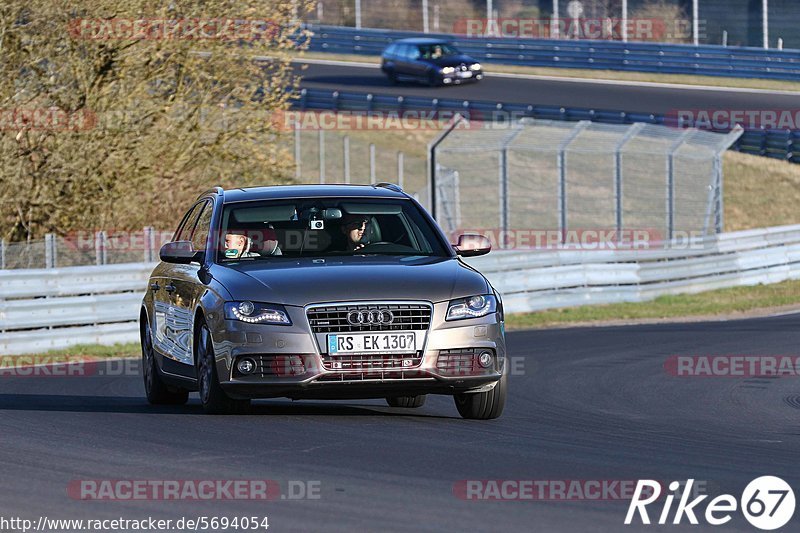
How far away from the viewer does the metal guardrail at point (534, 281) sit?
18891 mm

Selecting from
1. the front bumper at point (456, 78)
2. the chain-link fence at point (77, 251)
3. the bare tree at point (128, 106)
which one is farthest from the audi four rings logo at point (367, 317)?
the front bumper at point (456, 78)

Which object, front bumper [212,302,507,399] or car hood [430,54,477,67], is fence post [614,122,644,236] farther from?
car hood [430,54,477,67]

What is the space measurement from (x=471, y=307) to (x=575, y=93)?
36117 millimetres

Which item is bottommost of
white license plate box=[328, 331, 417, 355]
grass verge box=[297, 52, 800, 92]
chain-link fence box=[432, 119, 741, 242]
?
chain-link fence box=[432, 119, 741, 242]

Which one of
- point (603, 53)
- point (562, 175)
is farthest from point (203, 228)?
point (603, 53)

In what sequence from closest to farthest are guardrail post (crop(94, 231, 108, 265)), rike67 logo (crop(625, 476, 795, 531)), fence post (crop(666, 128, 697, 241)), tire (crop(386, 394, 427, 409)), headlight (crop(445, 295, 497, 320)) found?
rike67 logo (crop(625, 476, 795, 531)), headlight (crop(445, 295, 497, 320)), tire (crop(386, 394, 427, 409)), guardrail post (crop(94, 231, 108, 265)), fence post (crop(666, 128, 697, 241))

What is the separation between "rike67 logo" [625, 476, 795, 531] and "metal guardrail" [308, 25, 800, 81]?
38.8m

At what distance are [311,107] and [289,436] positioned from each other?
36.8 meters

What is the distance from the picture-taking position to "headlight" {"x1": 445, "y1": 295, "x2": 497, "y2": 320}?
31.7 ft

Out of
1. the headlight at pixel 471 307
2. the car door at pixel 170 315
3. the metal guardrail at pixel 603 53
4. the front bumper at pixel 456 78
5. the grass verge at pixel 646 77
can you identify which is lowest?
the grass verge at pixel 646 77

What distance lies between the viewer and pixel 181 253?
34.7 feet

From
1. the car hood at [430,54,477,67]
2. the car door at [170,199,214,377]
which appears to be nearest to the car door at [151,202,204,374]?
the car door at [170,199,214,377]

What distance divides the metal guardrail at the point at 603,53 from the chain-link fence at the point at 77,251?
26.8 m

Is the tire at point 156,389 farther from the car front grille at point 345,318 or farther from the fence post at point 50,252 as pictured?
the fence post at point 50,252
